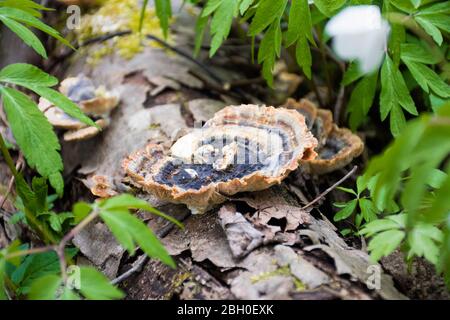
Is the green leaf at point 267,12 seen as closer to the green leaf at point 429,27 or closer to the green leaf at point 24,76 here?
the green leaf at point 429,27

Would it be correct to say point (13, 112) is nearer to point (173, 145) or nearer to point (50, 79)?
point (50, 79)

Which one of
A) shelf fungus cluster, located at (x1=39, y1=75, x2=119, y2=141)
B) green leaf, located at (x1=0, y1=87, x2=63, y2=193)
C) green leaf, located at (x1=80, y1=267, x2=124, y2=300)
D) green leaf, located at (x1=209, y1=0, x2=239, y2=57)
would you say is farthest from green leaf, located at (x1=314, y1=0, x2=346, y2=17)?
green leaf, located at (x1=80, y1=267, x2=124, y2=300)

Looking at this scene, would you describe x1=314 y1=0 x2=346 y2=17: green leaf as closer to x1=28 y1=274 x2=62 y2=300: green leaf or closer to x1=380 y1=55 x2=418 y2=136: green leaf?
x1=380 y1=55 x2=418 y2=136: green leaf

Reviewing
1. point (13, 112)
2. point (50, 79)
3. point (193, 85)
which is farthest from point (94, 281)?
point (193, 85)

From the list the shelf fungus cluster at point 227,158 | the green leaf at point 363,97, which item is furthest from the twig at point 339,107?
the shelf fungus cluster at point 227,158

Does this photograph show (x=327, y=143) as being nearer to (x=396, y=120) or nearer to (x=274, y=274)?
(x=396, y=120)

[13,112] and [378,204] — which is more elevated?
[13,112]
